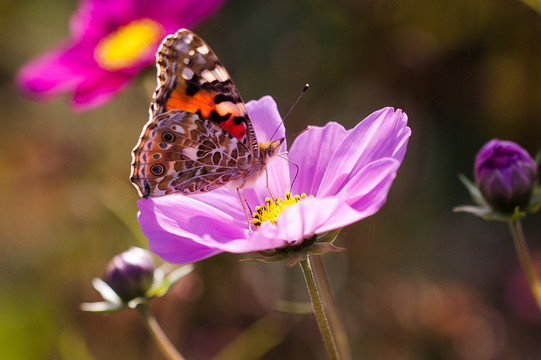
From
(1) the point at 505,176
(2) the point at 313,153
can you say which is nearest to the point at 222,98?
(2) the point at 313,153

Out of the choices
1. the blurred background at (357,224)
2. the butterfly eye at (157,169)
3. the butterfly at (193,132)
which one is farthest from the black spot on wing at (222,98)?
the blurred background at (357,224)

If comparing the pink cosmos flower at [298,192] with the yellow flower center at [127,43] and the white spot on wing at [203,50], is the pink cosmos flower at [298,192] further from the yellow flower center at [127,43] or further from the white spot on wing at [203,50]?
the yellow flower center at [127,43]

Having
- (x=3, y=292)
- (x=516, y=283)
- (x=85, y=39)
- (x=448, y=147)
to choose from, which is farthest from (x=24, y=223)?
(x=516, y=283)

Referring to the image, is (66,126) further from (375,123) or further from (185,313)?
(375,123)

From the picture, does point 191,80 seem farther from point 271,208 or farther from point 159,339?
point 159,339

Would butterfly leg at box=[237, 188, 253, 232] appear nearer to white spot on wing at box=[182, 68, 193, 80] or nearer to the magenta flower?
white spot on wing at box=[182, 68, 193, 80]

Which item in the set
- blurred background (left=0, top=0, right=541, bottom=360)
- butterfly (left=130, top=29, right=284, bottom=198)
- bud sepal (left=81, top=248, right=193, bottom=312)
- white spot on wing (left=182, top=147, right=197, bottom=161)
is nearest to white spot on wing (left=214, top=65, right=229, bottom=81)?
butterfly (left=130, top=29, right=284, bottom=198)
